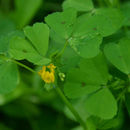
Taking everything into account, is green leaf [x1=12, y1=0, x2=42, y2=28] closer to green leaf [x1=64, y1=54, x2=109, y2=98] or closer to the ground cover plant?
the ground cover plant

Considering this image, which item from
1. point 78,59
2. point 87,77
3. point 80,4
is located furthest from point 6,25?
point 87,77

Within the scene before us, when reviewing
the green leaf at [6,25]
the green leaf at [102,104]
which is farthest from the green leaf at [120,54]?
the green leaf at [6,25]

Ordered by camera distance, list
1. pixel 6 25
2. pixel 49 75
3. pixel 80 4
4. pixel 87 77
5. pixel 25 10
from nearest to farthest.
Result: pixel 49 75 → pixel 87 77 → pixel 80 4 → pixel 6 25 → pixel 25 10

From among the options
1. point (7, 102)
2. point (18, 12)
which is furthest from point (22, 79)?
point (18, 12)

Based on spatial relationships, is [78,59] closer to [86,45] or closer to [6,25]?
[86,45]

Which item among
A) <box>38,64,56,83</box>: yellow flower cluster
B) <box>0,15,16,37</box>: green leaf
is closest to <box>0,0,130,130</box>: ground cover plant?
<box>38,64,56,83</box>: yellow flower cluster
